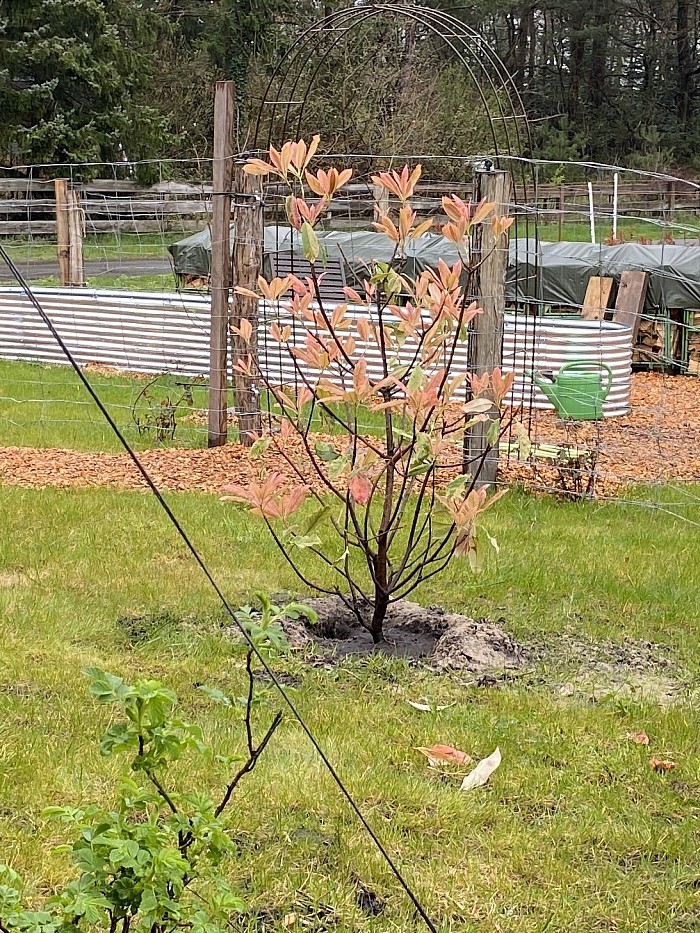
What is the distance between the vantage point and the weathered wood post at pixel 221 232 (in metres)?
7.46

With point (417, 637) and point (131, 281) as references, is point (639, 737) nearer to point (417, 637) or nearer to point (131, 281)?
point (417, 637)

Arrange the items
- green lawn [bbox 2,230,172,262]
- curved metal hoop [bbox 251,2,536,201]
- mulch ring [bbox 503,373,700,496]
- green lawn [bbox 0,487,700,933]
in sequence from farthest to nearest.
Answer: green lawn [bbox 2,230,172,262], mulch ring [bbox 503,373,700,496], curved metal hoop [bbox 251,2,536,201], green lawn [bbox 0,487,700,933]

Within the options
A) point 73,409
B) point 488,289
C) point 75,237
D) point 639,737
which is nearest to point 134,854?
point 639,737

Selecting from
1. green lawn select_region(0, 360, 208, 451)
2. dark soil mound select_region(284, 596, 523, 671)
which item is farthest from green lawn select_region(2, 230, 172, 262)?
dark soil mound select_region(284, 596, 523, 671)

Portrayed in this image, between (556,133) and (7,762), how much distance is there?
146ft

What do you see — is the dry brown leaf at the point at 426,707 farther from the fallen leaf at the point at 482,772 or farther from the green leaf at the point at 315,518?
the green leaf at the point at 315,518

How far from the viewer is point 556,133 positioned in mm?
44281

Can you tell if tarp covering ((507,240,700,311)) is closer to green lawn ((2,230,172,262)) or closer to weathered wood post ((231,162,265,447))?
weathered wood post ((231,162,265,447))

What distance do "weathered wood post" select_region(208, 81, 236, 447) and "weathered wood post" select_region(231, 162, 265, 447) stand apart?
0.21 ft

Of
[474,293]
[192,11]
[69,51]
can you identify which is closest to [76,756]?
[474,293]

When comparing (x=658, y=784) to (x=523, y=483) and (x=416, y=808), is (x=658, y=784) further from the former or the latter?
(x=523, y=483)

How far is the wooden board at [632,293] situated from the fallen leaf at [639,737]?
9560 millimetres

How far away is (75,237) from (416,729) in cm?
1192

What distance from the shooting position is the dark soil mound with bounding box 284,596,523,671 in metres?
4.07
